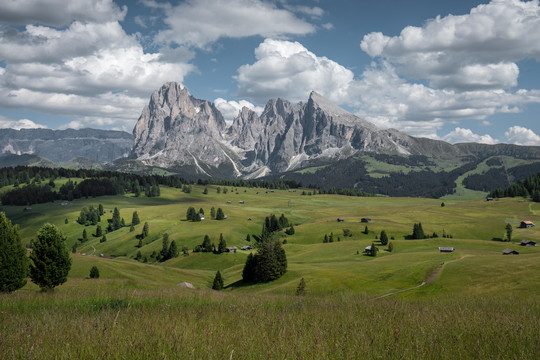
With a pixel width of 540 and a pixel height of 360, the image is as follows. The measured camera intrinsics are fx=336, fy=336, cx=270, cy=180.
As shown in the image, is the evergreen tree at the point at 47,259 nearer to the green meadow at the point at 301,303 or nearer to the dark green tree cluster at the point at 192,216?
the green meadow at the point at 301,303

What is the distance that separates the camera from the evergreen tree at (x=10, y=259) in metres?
31.5

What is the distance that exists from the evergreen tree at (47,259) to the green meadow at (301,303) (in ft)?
6.43

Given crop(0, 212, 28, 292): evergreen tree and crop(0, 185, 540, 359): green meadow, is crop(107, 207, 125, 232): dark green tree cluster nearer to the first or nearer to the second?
crop(0, 185, 540, 359): green meadow

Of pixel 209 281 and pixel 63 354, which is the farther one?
pixel 209 281

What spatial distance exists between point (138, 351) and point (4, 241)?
1396 inches

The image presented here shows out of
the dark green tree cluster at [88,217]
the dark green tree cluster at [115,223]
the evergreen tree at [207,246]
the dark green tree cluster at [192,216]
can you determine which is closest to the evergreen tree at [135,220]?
the dark green tree cluster at [115,223]

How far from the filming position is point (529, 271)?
50.6 metres

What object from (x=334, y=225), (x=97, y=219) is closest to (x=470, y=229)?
(x=334, y=225)

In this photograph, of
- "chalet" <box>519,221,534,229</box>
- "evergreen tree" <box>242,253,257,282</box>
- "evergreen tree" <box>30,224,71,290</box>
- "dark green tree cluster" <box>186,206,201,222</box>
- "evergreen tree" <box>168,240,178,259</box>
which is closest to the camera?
"evergreen tree" <box>30,224,71,290</box>

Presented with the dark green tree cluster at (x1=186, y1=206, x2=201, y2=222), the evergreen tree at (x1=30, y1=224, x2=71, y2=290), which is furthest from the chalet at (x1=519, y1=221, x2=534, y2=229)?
the evergreen tree at (x1=30, y1=224, x2=71, y2=290)

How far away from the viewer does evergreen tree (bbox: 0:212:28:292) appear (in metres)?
31.5

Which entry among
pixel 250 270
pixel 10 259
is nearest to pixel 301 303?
pixel 10 259

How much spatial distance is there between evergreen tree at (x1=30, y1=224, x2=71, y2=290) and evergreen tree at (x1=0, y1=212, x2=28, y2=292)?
40.2 inches

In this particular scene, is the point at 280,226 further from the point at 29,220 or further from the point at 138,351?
the point at 138,351
